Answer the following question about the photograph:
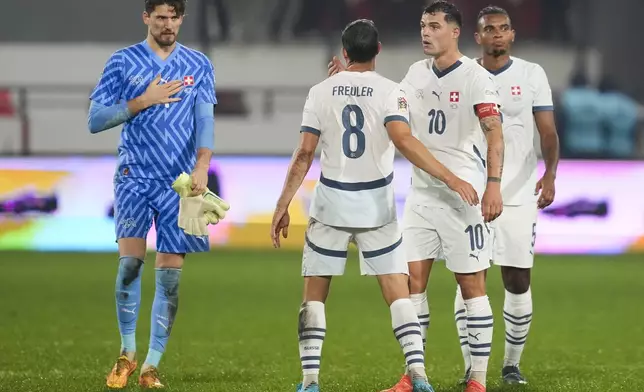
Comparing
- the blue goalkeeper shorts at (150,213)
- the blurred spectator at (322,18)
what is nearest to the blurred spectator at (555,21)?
the blurred spectator at (322,18)

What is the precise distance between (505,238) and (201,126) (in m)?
1.80

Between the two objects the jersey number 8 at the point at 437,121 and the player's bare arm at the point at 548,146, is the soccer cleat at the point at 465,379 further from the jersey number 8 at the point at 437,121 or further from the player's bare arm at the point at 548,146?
the jersey number 8 at the point at 437,121

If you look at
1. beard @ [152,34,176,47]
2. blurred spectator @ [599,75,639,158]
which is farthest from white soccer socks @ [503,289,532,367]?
blurred spectator @ [599,75,639,158]

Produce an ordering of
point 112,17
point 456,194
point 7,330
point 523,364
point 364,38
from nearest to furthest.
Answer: point 364,38 < point 456,194 < point 523,364 < point 7,330 < point 112,17

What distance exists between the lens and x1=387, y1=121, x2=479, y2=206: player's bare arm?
5.77m

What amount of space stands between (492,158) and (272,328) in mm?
3630

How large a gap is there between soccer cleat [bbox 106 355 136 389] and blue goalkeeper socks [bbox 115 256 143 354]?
6cm

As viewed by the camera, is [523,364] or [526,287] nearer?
[526,287]

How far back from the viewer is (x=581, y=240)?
1471 centimetres

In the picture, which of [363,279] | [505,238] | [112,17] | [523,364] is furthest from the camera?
[112,17]

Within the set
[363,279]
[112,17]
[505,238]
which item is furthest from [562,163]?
[505,238]

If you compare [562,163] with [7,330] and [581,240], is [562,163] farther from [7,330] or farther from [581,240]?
[7,330]

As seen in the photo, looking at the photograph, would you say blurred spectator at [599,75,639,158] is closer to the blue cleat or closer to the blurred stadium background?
the blurred stadium background

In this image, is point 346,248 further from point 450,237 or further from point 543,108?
point 543,108
